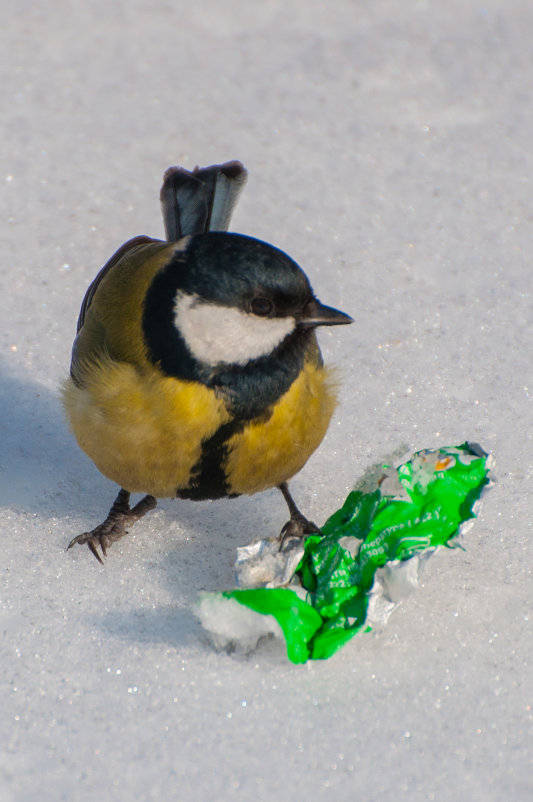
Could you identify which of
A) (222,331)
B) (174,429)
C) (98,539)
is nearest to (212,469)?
(174,429)

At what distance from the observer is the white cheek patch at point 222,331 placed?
187cm

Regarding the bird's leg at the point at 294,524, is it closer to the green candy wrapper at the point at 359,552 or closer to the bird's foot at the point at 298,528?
the bird's foot at the point at 298,528

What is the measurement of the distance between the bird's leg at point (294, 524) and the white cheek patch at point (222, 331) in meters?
0.45

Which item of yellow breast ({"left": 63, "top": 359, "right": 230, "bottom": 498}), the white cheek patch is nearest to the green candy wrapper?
yellow breast ({"left": 63, "top": 359, "right": 230, "bottom": 498})

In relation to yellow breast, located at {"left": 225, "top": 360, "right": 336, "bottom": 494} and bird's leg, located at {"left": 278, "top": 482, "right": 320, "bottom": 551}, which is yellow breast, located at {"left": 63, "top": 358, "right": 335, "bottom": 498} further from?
bird's leg, located at {"left": 278, "top": 482, "right": 320, "bottom": 551}

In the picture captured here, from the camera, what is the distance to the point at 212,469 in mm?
1972

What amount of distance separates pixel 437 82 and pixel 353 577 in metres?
2.56

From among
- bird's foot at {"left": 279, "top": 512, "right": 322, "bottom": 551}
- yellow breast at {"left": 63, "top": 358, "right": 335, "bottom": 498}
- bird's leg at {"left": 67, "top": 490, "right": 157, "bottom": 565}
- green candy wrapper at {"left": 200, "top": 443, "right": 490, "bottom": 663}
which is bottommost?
bird's leg at {"left": 67, "top": 490, "right": 157, "bottom": 565}

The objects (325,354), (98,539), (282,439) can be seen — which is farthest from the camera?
(325,354)

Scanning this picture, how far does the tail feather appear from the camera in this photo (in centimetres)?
253

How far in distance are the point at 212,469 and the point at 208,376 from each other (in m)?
0.19

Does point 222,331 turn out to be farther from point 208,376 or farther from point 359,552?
point 359,552

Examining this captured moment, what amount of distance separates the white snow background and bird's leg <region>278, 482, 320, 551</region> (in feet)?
0.25

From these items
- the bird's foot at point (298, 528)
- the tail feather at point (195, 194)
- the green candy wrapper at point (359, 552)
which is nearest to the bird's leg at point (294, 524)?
the bird's foot at point (298, 528)
